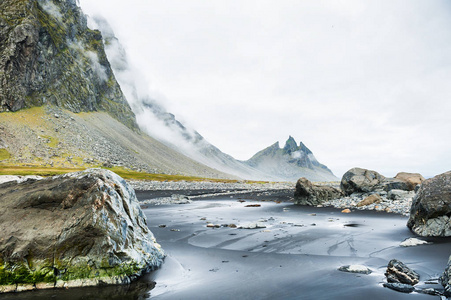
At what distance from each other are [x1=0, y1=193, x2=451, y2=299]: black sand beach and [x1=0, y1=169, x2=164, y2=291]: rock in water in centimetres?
46

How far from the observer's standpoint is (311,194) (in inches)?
1216

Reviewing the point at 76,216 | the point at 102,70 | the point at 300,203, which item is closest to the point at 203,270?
the point at 76,216

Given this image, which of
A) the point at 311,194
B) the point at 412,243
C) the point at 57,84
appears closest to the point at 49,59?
the point at 57,84

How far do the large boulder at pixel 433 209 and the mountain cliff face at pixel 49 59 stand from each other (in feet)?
478

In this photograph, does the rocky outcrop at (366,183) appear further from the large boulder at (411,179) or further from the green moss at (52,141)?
the green moss at (52,141)

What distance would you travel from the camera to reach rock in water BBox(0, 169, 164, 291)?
7.66 metres

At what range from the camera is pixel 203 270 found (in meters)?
9.31

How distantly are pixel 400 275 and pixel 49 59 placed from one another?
170623 millimetres

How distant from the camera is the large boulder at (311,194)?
30.8 metres

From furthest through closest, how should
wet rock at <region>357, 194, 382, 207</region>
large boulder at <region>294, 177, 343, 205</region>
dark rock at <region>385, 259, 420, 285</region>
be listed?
large boulder at <region>294, 177, 343, 205</region>, wet rock at <region>357, 194, 382, 207</region>, dark rock at <region>385, 259, 420, 285</region>

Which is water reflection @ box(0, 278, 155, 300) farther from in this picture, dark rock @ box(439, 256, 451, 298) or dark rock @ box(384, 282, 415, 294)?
dark rock @ box(439, 256, 451, 298)

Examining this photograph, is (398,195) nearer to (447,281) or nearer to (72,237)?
(447,281)

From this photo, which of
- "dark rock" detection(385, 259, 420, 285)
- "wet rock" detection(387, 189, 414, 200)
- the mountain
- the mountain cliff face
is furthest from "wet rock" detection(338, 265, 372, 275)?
the mountain cliff face

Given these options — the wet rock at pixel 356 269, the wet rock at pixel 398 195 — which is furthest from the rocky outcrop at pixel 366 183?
the wet rock at pixel 356 269
